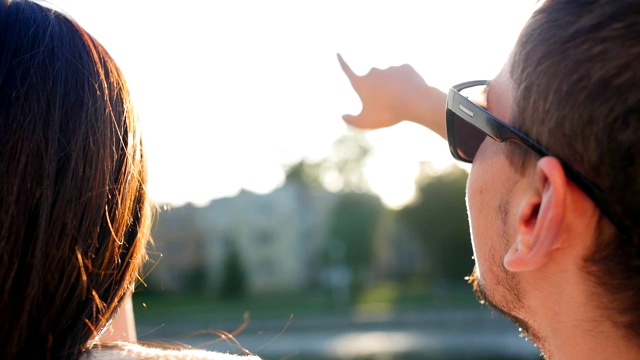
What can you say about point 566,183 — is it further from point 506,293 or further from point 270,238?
point 270,238

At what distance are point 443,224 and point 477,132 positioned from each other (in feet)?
104

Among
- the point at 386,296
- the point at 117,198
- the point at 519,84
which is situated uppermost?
the point at 519,84

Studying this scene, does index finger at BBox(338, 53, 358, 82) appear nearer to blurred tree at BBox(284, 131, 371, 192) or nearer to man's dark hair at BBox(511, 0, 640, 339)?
man's dark hair at BBox(511, 0, 640, 339)

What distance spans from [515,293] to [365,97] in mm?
733

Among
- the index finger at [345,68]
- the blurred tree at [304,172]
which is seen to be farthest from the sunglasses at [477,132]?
the blurred tree at [304,172]

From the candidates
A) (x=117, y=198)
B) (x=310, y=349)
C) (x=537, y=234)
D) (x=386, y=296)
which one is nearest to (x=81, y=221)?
(x=117, y=198)

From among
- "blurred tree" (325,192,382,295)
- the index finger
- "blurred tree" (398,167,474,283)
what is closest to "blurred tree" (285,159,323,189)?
"blurred tree" (325,192,382,295)

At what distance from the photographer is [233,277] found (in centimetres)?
3878

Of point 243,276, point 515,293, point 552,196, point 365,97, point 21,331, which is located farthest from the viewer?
point 243,276

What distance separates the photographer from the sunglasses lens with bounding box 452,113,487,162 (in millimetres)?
1480

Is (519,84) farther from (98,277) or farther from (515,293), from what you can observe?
(98,277)

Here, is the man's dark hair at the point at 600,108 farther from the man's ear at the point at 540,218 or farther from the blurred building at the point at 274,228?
the blurred building at the point at 274,228

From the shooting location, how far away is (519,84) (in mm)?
1312

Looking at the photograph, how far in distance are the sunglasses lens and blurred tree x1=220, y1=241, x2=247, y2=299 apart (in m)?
Result: 36.8
